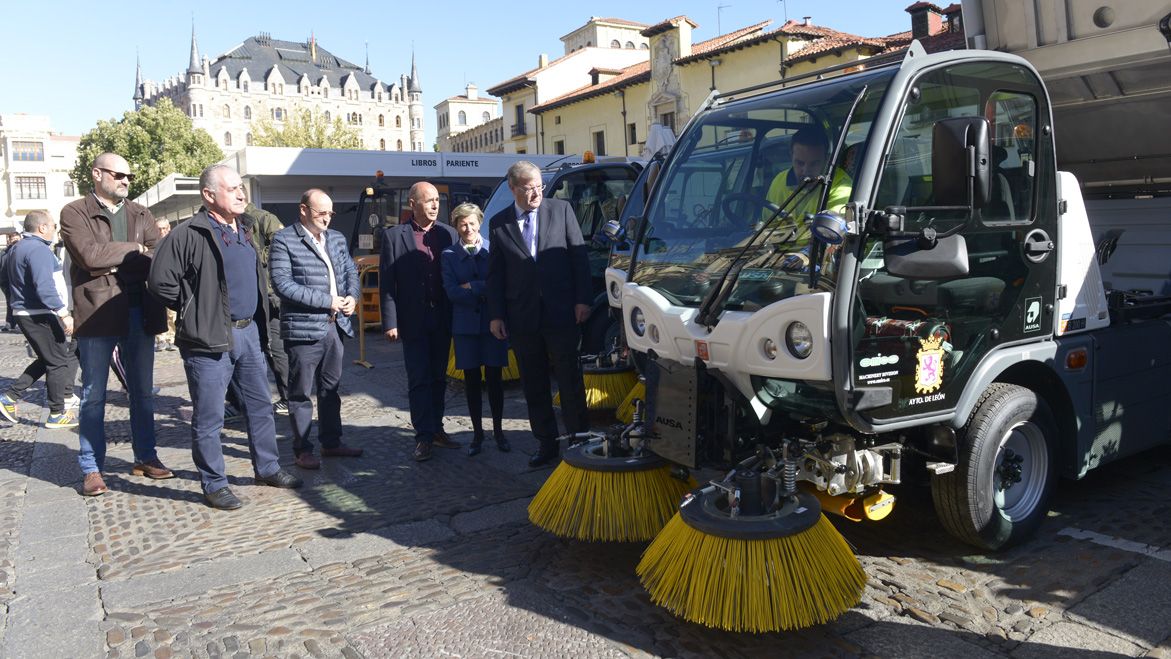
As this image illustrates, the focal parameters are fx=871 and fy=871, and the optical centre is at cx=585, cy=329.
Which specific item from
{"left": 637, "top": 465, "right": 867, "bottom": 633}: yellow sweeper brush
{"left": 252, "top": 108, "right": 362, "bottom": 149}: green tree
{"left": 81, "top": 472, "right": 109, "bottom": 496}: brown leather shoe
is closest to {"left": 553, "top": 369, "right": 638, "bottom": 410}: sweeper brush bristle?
{"left": 81, "top": 472, "right": 109, "bottom": 496}: brown leather shoe

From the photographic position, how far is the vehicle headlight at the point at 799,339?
11.1ft

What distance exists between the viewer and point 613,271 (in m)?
4.90

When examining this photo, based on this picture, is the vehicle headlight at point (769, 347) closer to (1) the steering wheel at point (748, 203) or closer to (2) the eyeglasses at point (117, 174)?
(1) the steering wheel at point (748, 203)

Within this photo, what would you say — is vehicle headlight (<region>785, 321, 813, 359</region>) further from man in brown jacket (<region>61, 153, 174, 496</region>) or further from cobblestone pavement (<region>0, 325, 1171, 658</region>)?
man in brown jacket (<region>61, 153, 174, 496</region>)

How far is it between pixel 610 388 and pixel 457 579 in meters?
2.93

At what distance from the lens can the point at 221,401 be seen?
536 centimetres

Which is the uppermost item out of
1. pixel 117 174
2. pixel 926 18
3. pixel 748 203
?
pixel 926 18

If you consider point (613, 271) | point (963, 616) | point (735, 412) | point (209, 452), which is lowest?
point (963, 616)

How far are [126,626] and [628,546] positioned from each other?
2.32 metres

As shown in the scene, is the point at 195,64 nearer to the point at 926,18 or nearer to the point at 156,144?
the point at 156,144

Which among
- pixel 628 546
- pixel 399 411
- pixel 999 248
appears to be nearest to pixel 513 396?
pixel 399 411

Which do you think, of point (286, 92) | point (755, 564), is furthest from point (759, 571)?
point (286, 92)

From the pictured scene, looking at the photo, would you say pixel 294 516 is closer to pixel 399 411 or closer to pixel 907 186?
pixel 399 411

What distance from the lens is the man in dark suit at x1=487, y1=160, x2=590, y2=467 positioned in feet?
18.3
